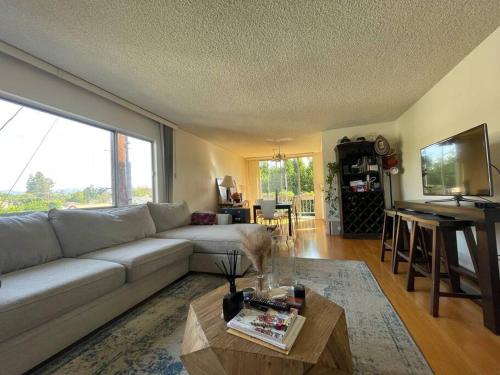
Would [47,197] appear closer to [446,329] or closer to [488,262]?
[446,329]

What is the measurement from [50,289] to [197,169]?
3785 millimetres

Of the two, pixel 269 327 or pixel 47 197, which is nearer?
pixel 269 327

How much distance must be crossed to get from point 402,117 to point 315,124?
1.48m

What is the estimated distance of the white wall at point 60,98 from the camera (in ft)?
6.71

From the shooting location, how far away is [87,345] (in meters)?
1.49

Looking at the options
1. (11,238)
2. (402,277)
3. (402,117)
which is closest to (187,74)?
(11,238)

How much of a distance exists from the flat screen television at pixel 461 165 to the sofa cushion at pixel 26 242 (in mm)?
3365

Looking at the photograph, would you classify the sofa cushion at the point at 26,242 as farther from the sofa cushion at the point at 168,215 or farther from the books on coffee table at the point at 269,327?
the books on coffee table at the point at 269,327

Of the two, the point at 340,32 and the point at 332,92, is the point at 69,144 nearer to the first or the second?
the point at 340,32

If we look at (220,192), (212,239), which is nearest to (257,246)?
(212,239)

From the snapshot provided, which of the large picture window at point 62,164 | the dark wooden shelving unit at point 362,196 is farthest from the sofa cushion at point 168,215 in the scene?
the dark wooden shelving unit at point 362,196

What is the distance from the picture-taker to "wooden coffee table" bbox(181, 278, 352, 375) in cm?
83

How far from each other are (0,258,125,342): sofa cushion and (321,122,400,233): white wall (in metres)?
4.21

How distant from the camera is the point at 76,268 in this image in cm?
166
